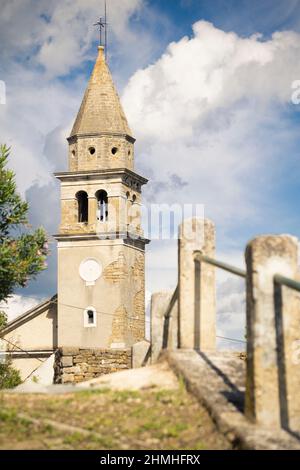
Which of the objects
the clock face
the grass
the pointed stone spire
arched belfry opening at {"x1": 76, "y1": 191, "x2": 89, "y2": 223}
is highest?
the pointed stone spire

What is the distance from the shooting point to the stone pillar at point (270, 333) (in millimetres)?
7680

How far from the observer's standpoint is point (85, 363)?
24828mm

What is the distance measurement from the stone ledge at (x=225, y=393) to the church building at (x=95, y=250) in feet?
110

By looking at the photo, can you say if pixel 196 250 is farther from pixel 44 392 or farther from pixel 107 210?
pixel 107 210

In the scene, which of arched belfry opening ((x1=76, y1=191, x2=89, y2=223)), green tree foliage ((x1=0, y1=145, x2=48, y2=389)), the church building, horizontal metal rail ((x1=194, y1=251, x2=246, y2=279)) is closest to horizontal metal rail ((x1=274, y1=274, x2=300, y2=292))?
horizontal metal rail ((x1=194, y1=251, x2=246, y2=279))

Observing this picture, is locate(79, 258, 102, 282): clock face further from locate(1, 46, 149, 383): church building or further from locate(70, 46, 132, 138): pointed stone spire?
locate(70, 46, 132, 138): pointed stone spire

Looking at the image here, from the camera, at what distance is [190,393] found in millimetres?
8562

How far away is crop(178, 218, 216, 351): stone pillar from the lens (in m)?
10.3

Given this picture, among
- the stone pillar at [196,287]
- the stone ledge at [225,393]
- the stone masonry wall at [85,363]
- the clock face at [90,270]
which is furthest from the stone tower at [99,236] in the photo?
the stone ledge at [225,393]

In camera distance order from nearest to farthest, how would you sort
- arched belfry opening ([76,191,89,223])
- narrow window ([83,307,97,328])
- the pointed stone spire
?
narrow window ([83,307,97,328]) → the pointed stone spire → arched belfry opening ([76,191,89,223])

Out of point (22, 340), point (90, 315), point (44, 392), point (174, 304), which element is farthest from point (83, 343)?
point (44, 392)

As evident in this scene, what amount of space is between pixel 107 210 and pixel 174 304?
108ft

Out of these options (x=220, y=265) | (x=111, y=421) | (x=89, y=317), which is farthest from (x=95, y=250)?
(x=111, y=421)

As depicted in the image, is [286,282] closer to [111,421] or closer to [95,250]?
[111,421]
